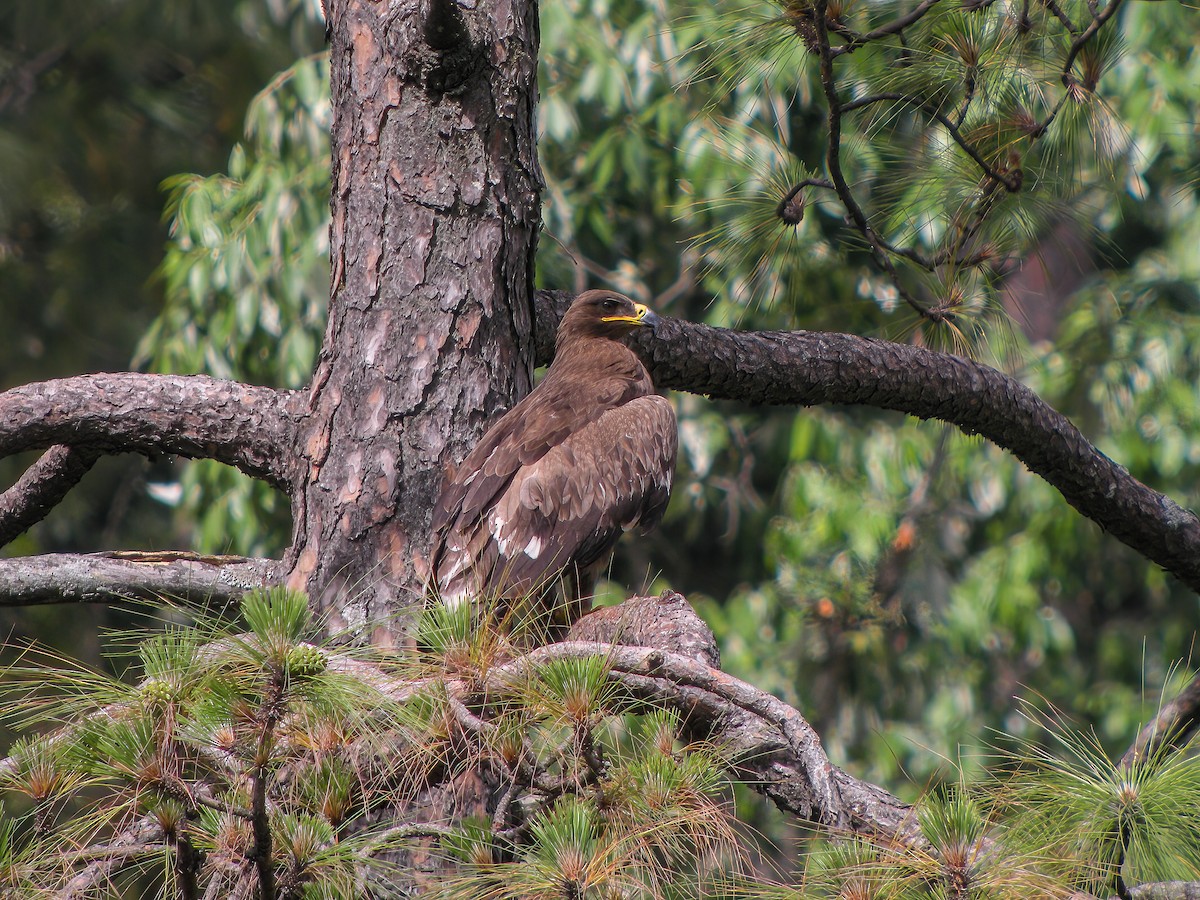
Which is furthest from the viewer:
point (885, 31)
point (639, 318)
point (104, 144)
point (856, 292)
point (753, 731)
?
point (104, 144)

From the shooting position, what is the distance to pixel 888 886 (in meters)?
1.72

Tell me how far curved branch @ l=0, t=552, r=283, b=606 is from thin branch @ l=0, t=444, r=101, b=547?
1.10ft

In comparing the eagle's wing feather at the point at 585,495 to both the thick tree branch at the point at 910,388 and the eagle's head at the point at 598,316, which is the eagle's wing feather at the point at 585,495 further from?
the eagle's head at the point at 598,316

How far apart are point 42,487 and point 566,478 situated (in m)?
1.46

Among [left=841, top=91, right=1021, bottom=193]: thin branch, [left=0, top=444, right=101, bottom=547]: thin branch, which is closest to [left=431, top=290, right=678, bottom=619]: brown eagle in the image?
[left=841, top=91, right=1021, bottom=193]: thin branch

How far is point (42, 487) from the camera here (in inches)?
151

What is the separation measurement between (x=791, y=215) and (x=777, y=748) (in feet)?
6.87

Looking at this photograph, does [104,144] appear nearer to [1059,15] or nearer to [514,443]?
[514,443]

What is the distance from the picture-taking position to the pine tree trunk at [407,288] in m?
3.30

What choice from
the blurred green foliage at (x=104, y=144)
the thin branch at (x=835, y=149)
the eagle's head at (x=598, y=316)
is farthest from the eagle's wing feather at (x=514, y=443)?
the blurred green foliage at (x=104, y=144)

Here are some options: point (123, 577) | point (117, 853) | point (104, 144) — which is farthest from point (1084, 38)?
point (104, 144)

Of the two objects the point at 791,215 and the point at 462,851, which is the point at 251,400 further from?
the point at 462,851

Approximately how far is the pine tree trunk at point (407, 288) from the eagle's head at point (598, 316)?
3.30ft

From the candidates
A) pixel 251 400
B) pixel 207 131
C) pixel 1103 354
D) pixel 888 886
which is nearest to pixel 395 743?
pixel 888 886
